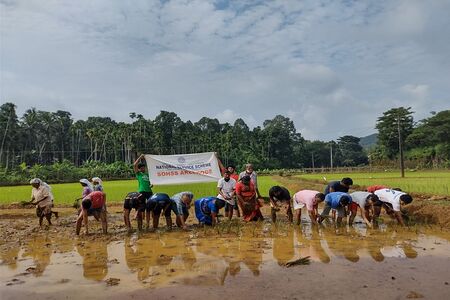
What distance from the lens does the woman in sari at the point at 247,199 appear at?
10.4 metres

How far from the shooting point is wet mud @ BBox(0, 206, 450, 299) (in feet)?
16.0

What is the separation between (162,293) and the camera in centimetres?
483

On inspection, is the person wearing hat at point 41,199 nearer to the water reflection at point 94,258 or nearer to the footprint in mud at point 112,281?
the water reflection at point 94,258

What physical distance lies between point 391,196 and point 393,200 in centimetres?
13

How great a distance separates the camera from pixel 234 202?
10836mm

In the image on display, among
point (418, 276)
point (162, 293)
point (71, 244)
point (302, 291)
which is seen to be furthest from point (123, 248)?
point (418, 276)

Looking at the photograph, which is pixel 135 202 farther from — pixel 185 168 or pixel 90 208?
pixel 185 168

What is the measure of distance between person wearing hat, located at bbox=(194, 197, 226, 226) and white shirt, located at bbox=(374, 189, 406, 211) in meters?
3.64

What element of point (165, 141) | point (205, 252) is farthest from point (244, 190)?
point (165, 141)

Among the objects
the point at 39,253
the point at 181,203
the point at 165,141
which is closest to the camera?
the point at 39,253

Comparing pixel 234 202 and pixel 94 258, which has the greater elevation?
pixel 234 202

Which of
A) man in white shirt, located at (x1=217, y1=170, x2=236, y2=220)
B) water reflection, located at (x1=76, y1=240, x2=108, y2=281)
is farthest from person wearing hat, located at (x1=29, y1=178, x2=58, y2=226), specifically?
→ man in white shirt, located at (x1=217, y1=170, x2=236, y2=220)

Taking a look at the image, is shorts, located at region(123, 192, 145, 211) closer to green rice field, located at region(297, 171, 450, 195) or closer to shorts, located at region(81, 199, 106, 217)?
shorts, located at region(81, 199, 106, 217)

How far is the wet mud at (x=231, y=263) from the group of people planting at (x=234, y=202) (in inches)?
15.0
